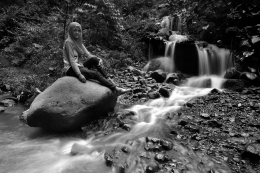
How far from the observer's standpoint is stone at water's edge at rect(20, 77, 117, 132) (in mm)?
3748

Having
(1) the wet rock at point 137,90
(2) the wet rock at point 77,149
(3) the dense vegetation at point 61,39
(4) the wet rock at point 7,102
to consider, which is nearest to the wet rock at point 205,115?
(1) the wet rock at point 137,90

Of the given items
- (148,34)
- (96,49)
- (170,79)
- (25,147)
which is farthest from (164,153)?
(148,34)

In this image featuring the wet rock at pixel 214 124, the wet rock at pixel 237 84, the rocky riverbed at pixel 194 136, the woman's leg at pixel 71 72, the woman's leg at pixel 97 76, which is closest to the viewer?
the rocky riverbed at pixel 194 136

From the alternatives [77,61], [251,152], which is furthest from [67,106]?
[251,152]

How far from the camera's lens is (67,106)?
3832 mm

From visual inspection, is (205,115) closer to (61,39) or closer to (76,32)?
(76,32)

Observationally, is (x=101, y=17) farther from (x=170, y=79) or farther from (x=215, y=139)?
(x=215, y=139)

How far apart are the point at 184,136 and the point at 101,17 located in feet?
26.3

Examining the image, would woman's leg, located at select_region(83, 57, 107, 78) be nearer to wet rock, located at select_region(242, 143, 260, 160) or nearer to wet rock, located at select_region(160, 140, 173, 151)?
wet rock, located at select_region(160, 140, 173, 151)

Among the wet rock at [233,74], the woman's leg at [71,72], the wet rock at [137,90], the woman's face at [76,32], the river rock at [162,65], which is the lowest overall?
the wet rock at [137,90]

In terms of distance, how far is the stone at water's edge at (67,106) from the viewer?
3.75m

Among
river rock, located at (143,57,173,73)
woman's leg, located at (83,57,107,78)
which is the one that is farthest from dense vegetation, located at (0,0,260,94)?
woman's leg, located at (83,57,107,78)

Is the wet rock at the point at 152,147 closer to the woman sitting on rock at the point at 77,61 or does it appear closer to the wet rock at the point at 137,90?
the woman sitting on rock at the point at 77,61

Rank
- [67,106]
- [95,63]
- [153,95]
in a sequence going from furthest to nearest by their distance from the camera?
[153,95]
[95,63]
[67,106]
